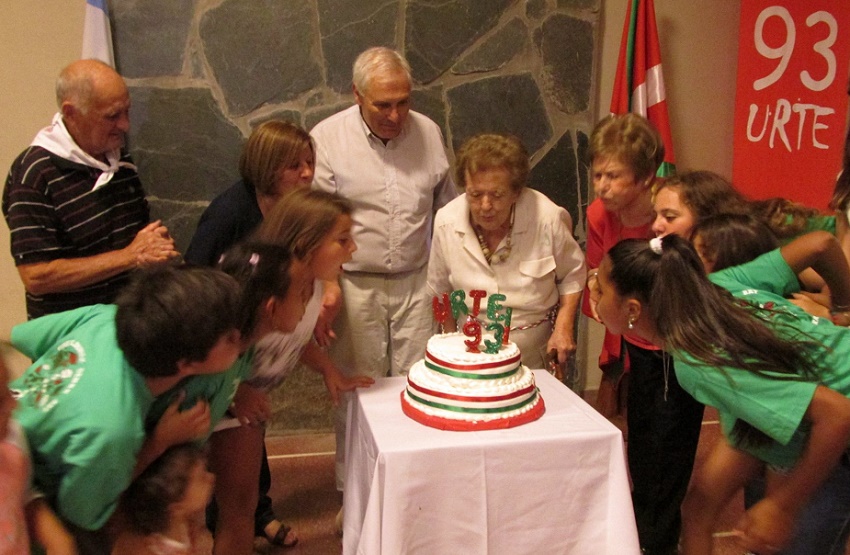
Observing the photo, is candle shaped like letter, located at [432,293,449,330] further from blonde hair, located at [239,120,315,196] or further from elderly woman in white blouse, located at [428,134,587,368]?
blonde hair, located at [239,120,315,196]

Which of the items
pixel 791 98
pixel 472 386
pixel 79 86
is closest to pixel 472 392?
pixel 472 386

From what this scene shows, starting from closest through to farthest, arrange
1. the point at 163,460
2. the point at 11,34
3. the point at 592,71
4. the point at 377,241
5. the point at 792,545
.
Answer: the point at 163,460, the point at 792,545, the point at 377,241, the point at 11,34, the point at 592,71

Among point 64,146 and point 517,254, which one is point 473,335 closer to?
point 517,254

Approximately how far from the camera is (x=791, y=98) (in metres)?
3.27

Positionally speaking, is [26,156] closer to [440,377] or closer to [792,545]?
[440,377]

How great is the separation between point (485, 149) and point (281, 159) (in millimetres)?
612

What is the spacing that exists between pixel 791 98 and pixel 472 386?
7.82 ft

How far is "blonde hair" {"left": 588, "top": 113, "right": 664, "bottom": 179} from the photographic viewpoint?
7.61 ft

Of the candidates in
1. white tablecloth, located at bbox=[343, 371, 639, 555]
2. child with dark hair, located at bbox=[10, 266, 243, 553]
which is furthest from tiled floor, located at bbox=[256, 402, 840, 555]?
child with dark hair, located at bbox=[10, 266, 243, 553]

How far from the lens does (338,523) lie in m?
2.61

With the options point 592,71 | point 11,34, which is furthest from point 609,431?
point 11,34

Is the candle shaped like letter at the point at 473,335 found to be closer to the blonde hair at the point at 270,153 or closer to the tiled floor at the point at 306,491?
the blonde hair at the point at 270,153

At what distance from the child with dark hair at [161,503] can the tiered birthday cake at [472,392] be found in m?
0.55

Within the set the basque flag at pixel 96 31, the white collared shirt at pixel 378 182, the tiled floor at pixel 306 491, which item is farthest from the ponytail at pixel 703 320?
the basque flag at pixel 96 31
